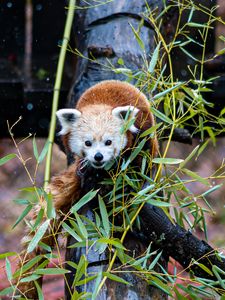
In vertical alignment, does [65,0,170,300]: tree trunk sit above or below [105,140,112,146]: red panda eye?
above

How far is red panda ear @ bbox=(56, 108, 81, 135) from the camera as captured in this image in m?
3.68

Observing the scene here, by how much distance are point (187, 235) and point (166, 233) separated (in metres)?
0.09

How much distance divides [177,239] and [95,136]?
0.60 m

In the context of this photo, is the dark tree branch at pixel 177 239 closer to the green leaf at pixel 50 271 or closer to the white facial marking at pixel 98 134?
the white facial marking at pixel 98 134

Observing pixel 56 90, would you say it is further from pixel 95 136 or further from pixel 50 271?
pixel 50 271

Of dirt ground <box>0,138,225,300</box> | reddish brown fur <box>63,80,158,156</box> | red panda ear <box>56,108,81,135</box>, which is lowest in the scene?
dirt ground <box>0,138,225,300</box>

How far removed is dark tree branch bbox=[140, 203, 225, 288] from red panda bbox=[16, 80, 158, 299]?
27 centimetres

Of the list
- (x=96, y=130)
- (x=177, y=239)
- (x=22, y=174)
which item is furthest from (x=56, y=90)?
(x=22, y=174)

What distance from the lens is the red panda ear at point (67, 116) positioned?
3680mm

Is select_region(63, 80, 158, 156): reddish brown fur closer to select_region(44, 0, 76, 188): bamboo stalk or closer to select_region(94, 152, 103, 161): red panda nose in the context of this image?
select_region(44, 0, 76, 188): bamboo stalk

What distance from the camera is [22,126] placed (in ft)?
18.9

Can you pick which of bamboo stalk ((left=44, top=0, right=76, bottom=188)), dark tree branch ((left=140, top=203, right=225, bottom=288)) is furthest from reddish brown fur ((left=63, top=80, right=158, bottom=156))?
dark tree branch ((left=140, top=203, right=225, bottom=288))

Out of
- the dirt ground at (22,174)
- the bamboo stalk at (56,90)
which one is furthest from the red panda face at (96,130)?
the dirt ground at (22,174)

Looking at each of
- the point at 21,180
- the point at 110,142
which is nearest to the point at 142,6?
the point at 110,142
